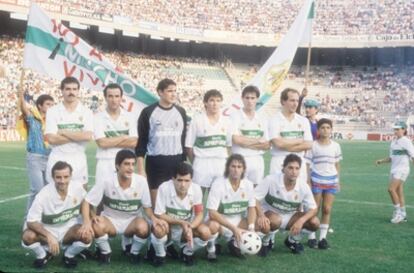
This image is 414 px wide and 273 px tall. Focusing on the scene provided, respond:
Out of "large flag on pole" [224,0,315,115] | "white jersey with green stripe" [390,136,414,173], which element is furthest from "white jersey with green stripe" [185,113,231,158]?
"white jersey with green stripe" [390,136,414,173]

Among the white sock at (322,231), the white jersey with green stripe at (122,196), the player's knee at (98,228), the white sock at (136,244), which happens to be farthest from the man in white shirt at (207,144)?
the white sock at (322,231)

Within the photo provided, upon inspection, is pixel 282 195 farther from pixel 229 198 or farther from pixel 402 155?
pixel 402 155

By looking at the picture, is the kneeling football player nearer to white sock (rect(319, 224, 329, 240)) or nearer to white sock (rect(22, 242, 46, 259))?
white sock (rect(22, 242, 46, 259))

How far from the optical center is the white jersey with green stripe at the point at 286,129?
7.08 m

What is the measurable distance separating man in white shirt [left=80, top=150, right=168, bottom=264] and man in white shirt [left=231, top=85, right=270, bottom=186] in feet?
4.63

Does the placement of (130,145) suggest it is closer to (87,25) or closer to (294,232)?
(294,232)

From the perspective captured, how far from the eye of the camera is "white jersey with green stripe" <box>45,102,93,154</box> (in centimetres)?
642

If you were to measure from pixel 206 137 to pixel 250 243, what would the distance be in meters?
1.51

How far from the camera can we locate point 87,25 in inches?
1539

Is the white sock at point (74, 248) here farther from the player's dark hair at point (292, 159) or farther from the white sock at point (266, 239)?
the player's dark hair at point (292, 159)

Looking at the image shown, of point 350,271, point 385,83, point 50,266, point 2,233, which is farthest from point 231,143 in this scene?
point 385,83

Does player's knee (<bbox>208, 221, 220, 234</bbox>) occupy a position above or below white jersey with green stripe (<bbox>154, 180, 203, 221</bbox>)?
below

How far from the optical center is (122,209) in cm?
620

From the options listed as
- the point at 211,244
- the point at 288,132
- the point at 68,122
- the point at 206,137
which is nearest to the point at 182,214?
the point at 211,244
